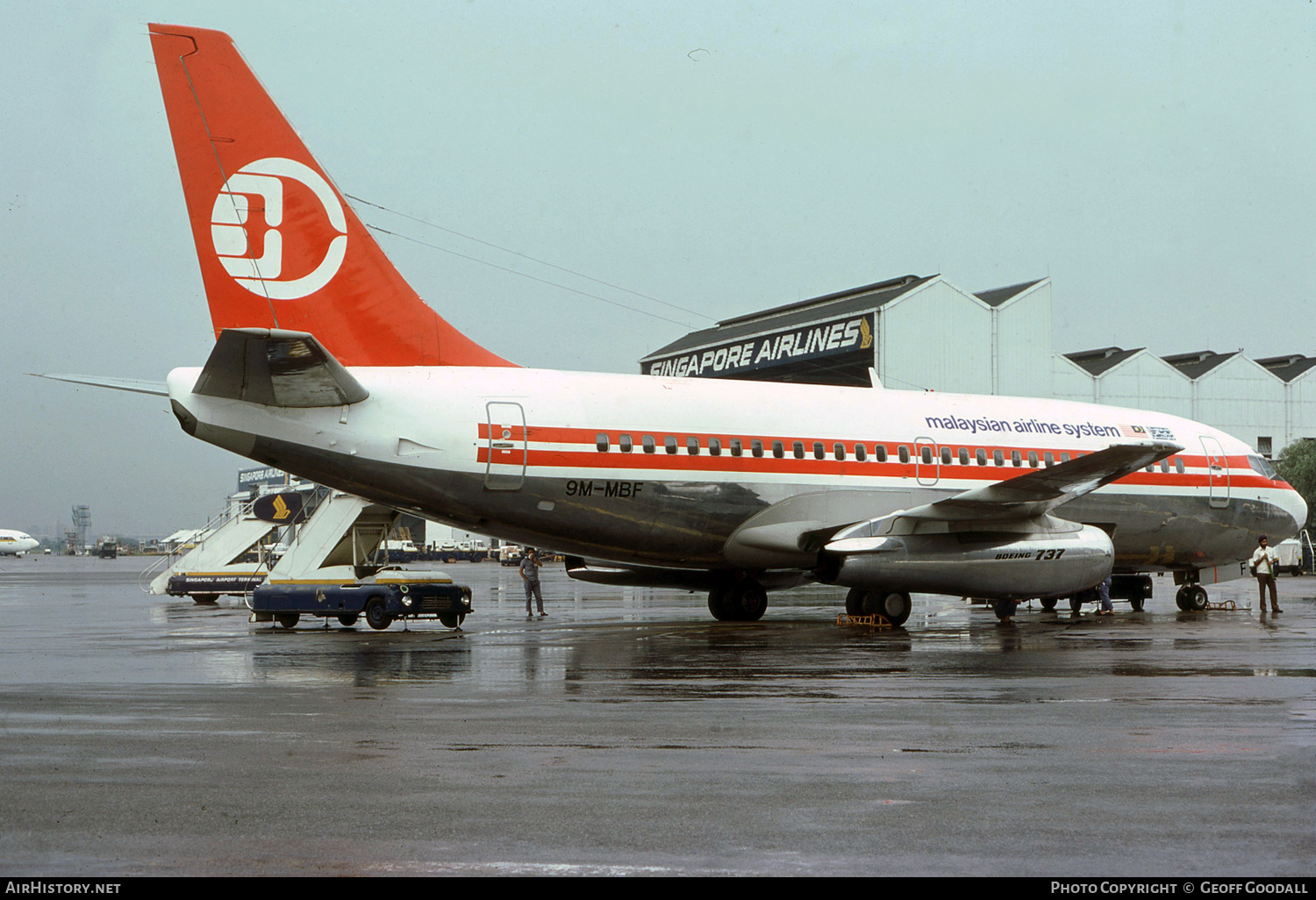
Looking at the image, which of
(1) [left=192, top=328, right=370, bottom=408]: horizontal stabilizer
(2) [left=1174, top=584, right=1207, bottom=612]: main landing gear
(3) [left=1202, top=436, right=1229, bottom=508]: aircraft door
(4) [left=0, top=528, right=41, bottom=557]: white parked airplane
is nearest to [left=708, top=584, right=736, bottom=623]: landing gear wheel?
(1) [left=192, top=328, right=370, bottom=408]: horizontal stabilizer

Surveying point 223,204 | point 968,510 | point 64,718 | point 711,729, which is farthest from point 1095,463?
point 64,718

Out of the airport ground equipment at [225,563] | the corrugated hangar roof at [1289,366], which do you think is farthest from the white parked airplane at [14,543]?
the corrugated hangar roof at [1289,366]

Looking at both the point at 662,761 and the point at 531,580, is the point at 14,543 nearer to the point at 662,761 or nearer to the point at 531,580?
the point at 531,580

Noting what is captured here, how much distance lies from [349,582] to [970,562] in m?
10.2

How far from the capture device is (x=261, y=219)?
1673cm

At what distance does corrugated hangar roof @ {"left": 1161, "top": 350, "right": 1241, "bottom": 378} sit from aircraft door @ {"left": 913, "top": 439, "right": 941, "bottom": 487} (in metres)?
47.7

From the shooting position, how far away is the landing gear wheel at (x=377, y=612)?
1958 centimetres

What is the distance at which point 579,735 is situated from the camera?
828 cm

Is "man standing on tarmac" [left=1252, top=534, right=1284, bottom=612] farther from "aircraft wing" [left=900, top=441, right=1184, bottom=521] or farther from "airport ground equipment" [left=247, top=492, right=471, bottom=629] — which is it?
"airport ground equipment" [left=247, top=492, right=471, bottom=629]

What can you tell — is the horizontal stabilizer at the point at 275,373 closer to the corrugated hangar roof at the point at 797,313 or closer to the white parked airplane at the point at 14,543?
the corrugated hangar roof at the point at 797,313

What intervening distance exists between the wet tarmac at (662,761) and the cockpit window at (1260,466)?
11.3 meters

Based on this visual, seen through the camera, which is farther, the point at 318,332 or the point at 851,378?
the point at 851,378
